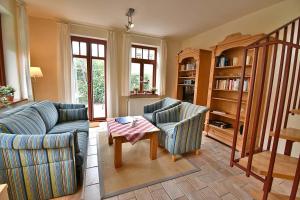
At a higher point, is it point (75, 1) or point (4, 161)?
point (75, 1)

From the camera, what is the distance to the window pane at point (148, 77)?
4.77 meters

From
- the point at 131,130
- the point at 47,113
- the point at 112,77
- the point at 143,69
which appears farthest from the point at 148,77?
the point at 47,113

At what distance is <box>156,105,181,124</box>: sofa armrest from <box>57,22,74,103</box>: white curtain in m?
2.40

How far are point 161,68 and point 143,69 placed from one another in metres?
0.57

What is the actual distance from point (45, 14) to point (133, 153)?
3555 millimetres

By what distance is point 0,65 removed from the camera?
263cm

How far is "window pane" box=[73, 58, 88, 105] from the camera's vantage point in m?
3.97

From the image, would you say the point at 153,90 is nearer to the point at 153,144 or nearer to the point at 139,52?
the point at 139,52

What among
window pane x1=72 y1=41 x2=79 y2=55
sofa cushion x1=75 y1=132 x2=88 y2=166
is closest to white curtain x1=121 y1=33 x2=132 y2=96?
window pane x1=72 y1=41 x2=79 y2=55

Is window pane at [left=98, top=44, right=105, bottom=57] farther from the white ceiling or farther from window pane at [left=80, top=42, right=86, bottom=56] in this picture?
the white ceiling

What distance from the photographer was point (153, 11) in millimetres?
2953

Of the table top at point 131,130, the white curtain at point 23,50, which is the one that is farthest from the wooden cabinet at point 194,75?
the white curtain at point 23,50

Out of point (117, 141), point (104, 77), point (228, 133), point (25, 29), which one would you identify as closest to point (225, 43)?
point (228, 133)

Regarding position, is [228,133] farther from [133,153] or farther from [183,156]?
[133,153]
